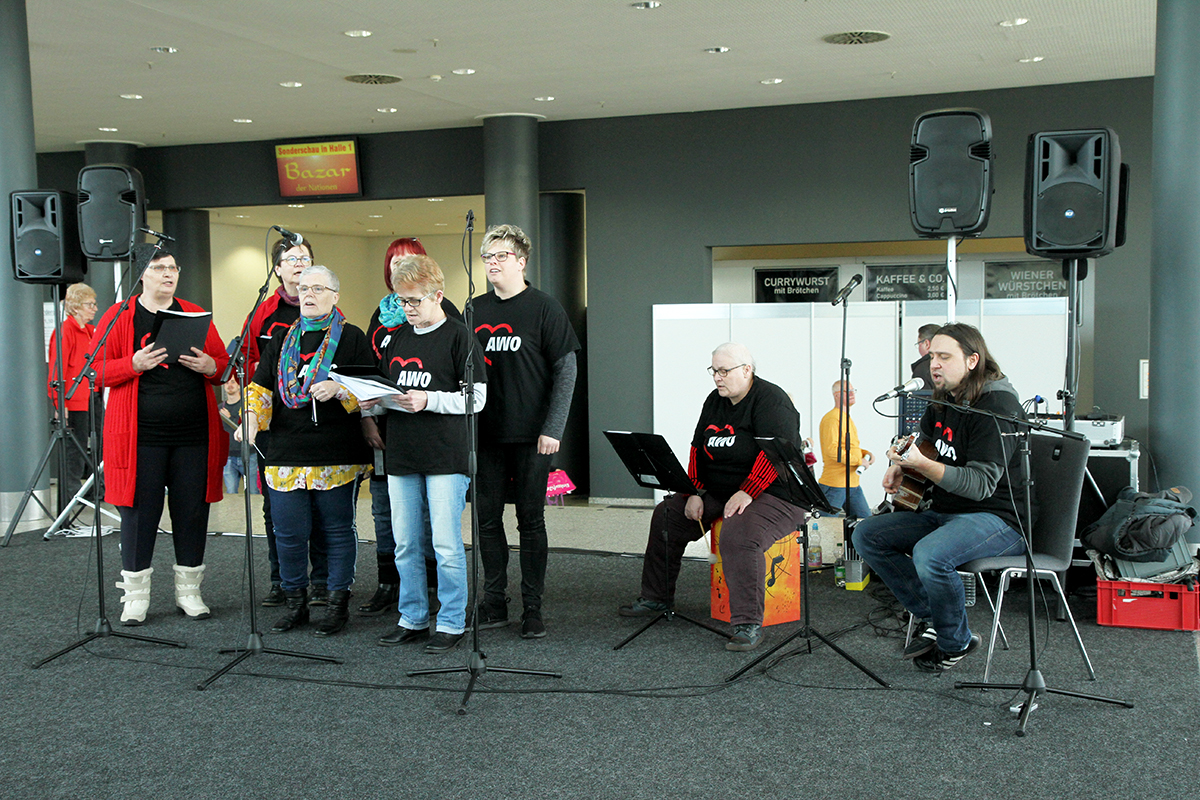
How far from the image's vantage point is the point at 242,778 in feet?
9.29

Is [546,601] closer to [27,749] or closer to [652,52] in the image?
[27,749]

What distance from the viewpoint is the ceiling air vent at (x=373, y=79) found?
267 inches

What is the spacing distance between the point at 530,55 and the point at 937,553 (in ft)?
13.2

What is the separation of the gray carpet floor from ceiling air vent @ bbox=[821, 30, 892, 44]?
3.24 meters

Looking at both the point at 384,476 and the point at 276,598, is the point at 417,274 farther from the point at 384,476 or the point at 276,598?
the point at 276,598

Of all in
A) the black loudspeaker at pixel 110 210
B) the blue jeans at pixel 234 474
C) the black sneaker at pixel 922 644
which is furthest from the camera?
the blue jeans at pixel 234 474

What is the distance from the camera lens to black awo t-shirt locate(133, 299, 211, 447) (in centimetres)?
417

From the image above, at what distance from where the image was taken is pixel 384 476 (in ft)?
14.7

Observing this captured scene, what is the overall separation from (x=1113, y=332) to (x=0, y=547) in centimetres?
716

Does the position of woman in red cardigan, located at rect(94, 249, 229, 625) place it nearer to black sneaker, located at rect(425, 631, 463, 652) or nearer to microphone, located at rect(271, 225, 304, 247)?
microphone, located at rect(271, 225, 304, 247)

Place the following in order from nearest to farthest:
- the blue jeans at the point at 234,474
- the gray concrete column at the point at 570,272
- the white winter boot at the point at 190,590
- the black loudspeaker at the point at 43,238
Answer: the white winter boot at the point at 190,590
the black loudspeaker at the point at 43,238
the blue jeans at the point at 234,474
the gray concrete column at the point at 570,272

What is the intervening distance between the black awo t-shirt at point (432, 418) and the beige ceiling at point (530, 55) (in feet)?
7.17

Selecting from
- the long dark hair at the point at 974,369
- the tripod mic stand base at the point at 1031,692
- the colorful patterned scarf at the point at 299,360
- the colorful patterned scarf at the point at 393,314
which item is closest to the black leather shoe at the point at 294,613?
the colorful patterned scarf at the point at 299,360

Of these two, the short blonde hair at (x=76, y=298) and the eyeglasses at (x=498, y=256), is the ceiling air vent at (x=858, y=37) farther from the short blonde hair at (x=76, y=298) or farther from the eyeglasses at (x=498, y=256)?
the short blonde hair at (x=76, y=298)
